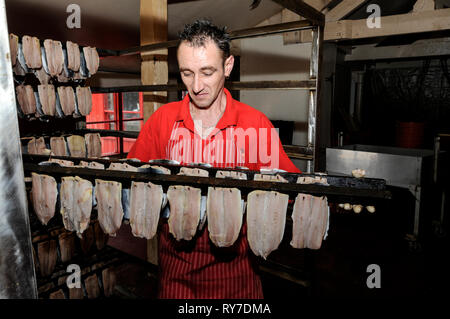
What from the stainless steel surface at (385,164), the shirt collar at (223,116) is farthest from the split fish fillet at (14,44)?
the stainless steel surface at (385,164)

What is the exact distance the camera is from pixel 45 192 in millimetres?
1217

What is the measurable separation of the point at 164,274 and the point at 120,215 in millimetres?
657

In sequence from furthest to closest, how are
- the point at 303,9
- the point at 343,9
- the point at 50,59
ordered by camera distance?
the point at 343,9 < the point at 50,59 < the point at 303,9

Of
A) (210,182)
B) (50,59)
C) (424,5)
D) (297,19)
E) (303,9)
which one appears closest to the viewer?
(210,182)

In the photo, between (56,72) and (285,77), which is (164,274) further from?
(285,77)

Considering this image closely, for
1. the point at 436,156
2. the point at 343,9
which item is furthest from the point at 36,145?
the point at 343,9

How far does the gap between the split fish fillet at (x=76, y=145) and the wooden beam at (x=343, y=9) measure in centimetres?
481

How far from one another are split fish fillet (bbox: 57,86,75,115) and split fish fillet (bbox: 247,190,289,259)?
1.98m

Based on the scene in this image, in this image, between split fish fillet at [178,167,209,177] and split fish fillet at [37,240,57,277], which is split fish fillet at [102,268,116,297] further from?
split fish fillet at [178,167,209,177]

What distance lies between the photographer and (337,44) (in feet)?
22.7

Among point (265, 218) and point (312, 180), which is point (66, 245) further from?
point (312, 180)

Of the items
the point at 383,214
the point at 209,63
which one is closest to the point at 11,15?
the point at 209,63

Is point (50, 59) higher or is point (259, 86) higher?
point (50, 59)

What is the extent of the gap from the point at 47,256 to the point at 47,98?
1110 millimetres
